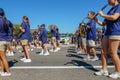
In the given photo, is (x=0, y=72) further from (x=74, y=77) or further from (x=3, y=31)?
(x=74, y=77)

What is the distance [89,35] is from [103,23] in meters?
3.49

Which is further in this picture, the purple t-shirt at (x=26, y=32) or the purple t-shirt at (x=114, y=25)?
the purple t-shirt at (x=26, y=32)

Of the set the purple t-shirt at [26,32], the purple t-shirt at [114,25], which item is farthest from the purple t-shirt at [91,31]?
the purple t-shirt at [114,25]

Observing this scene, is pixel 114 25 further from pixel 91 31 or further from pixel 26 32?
pixel 26 32

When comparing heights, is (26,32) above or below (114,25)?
above

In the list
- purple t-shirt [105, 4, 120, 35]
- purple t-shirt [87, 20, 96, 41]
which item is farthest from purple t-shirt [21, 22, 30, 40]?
purple t-shirt [105, 4, 120, 35]

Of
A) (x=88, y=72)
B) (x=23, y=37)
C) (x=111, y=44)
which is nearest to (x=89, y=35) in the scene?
(x=23, y=37)

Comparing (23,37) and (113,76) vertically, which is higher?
(23,37)

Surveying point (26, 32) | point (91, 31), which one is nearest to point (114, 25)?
point (91, 31)

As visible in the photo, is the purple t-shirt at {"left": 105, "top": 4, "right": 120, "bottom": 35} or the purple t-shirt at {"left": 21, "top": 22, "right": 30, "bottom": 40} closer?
the purple t-shirt at {"left": 105, "top": 4, "right": 120, "bottom": 35}

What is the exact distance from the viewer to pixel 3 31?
739 centimetres

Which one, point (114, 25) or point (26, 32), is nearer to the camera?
point (114, 25)

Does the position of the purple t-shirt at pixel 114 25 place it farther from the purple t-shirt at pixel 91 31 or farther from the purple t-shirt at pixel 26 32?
the purple t-shirt at pixel 26 32

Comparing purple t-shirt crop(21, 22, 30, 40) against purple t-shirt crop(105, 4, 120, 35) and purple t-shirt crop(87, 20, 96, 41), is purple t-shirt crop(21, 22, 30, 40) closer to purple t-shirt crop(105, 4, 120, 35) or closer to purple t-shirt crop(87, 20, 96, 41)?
purple t-shirt crop(87, 20, 96, 41)
